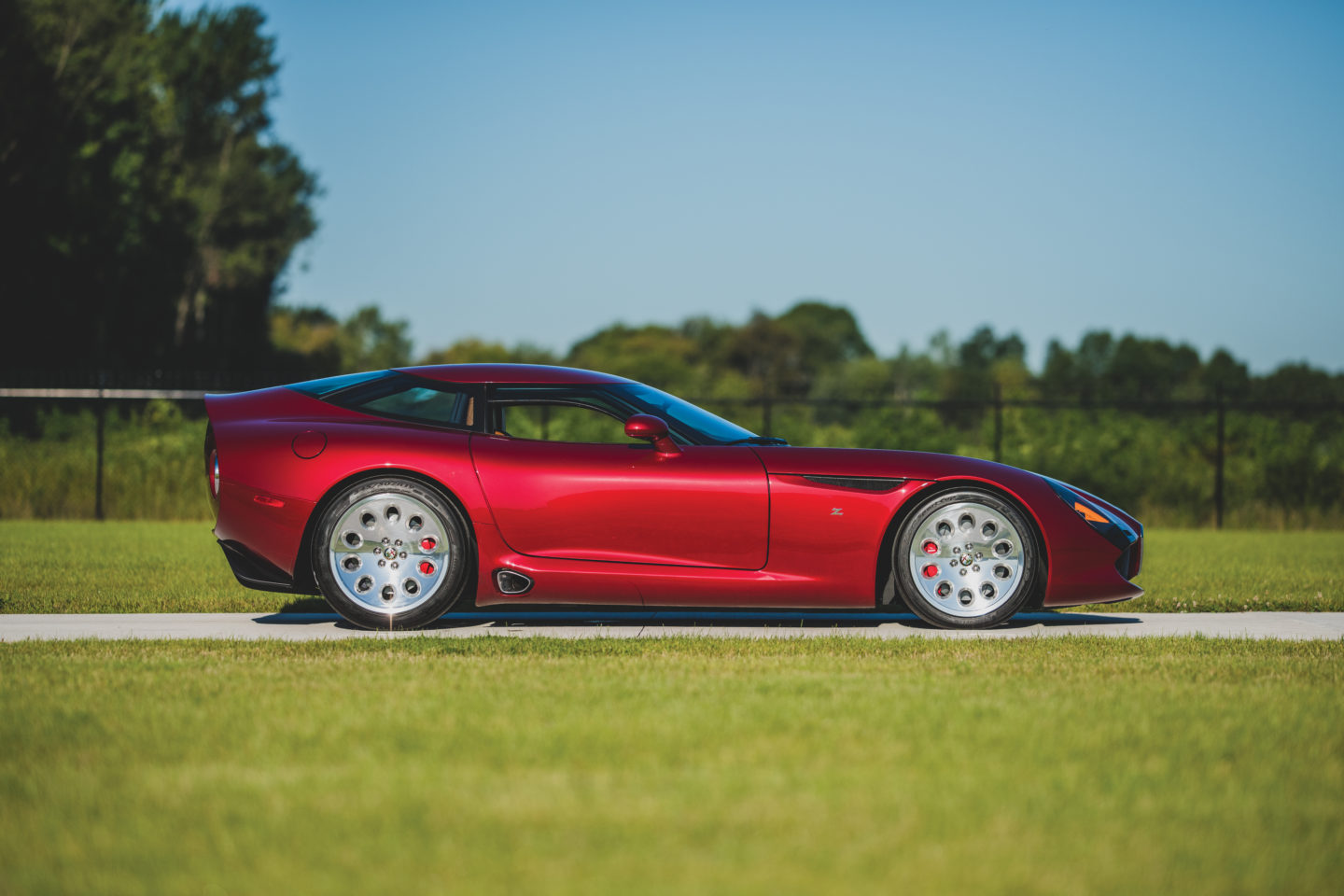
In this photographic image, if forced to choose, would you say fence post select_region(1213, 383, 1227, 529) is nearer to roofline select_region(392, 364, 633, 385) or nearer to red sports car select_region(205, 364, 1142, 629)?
red sports car select_region(205, 364, 1142, 629)

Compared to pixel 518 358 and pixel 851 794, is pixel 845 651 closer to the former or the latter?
pixel 851 794

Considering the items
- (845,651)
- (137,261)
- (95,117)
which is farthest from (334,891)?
(137,261)

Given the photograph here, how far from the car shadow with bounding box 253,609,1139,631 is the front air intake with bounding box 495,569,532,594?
472 mm

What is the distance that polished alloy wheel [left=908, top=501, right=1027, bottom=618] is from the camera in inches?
238

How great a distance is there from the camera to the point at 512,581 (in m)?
5.83

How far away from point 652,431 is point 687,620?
1.31 meters

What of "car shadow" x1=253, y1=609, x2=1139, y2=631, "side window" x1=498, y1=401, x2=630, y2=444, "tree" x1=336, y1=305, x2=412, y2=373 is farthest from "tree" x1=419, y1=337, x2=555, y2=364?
"car shadow" x1=253, y1=609, x2=1139, y2=631

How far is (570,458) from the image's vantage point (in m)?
5.91

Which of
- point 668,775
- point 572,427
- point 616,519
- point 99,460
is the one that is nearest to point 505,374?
point 616,519

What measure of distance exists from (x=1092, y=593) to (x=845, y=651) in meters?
1.58

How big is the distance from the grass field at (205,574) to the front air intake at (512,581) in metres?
2.04

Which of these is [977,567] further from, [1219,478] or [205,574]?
[1219,478]

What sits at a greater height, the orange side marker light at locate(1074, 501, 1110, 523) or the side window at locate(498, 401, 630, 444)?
the side window at locate(498, 401, 630, 444)

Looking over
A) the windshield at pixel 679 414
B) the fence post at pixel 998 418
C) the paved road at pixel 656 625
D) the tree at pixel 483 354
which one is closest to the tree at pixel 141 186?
the tree at pixel 483 354
